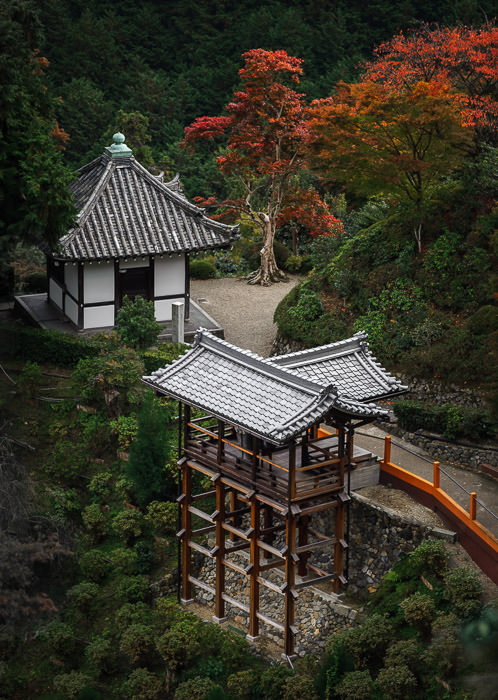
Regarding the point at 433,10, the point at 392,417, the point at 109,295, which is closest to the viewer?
the point at 392,417

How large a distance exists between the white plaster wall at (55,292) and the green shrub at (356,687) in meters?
21.3

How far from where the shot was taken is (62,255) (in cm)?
3822

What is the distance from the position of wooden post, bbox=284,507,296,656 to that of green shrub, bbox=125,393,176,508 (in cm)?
684

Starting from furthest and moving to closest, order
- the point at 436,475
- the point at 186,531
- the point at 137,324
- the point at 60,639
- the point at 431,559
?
the point at 137,324, the point at 186,531, the point at 60,639, the point at 436,475, the point at 431,559

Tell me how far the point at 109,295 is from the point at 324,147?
9563mm

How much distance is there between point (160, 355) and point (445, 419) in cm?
1028

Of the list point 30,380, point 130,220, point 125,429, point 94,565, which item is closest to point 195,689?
point 94,565

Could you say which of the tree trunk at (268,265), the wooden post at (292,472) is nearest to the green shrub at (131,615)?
the wooden post at (292,472)

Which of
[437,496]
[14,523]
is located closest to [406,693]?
[437,496]

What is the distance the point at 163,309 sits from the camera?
4119 cm

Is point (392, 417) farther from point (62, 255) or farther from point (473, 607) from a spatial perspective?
point (62, 255)

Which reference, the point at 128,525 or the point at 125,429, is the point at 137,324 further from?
the point at 128,525

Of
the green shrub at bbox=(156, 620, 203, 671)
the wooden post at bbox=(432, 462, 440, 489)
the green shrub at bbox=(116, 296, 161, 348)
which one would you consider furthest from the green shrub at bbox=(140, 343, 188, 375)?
the wooden post at bbox=(432, 462, 440, 489)

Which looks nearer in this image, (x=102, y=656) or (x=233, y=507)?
(x=102, y=656)
